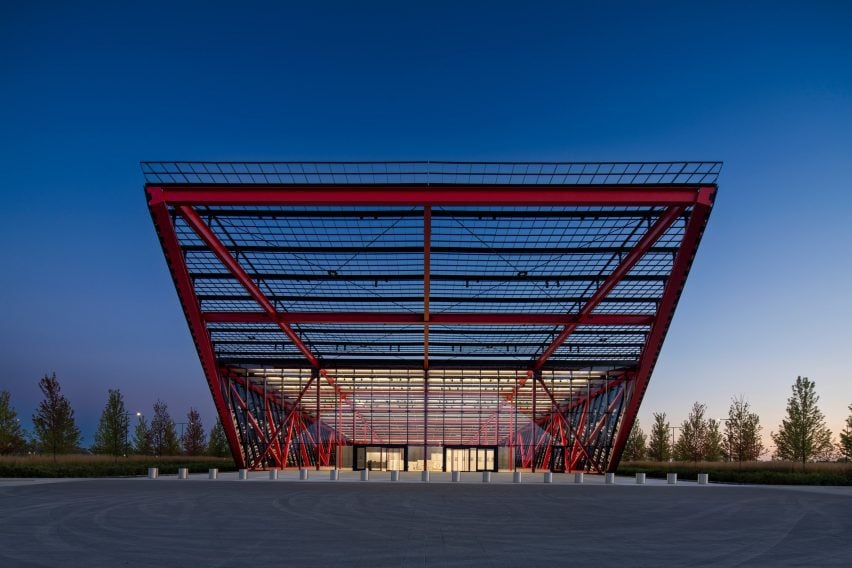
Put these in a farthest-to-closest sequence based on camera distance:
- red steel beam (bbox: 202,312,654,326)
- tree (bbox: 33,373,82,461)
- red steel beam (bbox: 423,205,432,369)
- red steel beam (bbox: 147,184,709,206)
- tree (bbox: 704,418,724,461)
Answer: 1. tree (bbox: 704,418,724,461)
2. tree (bbox: 33,373,82,461)
3. red steel beam (bbox: 202,312,654,326)
4. red steel beam (bbox: 423,205,432,369)
5. red steel beam (bbox: 147,184,709,206)

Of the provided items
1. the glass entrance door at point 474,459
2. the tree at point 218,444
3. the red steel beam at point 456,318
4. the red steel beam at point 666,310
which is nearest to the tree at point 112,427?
the tree at point 218,444

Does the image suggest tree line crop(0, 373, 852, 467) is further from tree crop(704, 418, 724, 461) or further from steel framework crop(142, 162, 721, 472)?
steel framework crop(142, 162, 721, 472)

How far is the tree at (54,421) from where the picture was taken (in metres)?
61.8

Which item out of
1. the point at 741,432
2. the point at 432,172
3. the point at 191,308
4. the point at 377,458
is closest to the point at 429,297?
the point at 432,172

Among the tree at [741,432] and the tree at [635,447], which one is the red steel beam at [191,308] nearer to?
the tree at [741,432]

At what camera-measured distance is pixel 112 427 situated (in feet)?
284

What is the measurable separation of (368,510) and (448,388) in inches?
1718

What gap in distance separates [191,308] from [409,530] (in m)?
29.5

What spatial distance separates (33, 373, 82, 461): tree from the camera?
6178 centimetres

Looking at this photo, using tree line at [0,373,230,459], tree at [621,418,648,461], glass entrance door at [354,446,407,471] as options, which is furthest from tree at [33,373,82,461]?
tree at [621,418,648,461]

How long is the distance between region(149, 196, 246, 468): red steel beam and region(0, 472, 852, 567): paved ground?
13.1m

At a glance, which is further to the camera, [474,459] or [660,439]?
[660,439]

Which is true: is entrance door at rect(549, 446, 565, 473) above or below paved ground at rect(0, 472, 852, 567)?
below

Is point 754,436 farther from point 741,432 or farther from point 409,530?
point 409,530
